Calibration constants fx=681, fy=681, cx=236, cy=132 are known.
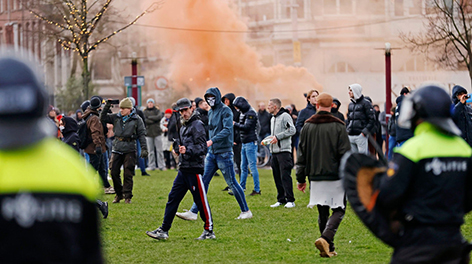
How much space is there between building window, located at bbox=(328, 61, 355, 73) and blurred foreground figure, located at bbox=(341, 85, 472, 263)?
36756mm

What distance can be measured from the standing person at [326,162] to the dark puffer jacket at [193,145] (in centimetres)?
157

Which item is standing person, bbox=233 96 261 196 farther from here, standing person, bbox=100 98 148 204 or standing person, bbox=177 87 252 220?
standing person, bbox=177 87 252 220

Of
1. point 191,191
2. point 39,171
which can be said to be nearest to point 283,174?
point 191,191

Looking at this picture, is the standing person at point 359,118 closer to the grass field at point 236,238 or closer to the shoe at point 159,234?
the grass field at point 236,238

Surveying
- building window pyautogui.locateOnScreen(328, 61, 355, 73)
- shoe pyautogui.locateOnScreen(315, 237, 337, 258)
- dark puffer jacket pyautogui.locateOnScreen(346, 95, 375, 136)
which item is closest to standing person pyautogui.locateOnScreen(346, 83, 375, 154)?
dark puffer jacket pyautogui.locateOnScreen(346, 95, 375, 136)

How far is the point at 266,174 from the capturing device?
18.5m

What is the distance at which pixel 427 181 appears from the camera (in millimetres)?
3578

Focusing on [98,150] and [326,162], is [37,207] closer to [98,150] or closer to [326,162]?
[326,162]

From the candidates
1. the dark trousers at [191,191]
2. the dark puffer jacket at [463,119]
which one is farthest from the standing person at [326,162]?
the dark puffer jacket at [463,119]

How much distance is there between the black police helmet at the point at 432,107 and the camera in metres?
3.60

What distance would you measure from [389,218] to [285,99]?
1215 inches

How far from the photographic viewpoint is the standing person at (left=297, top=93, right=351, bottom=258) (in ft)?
22.7

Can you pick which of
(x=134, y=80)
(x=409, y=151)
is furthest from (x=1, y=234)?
(x=134, y=80)

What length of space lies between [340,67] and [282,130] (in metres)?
29.6
